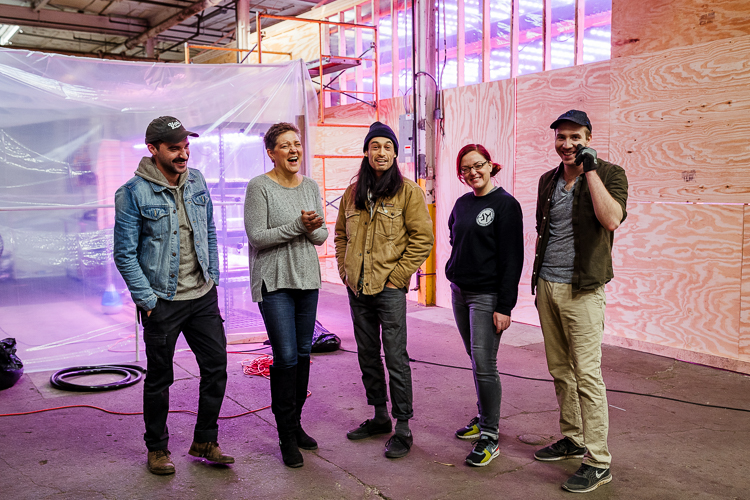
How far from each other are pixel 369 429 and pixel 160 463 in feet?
3.89

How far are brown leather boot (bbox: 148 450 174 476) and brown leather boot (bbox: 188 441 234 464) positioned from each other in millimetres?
151

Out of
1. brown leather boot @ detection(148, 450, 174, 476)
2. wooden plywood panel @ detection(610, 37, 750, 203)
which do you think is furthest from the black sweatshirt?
wooden plywood panel @ detection(610, 37, 750, 203)

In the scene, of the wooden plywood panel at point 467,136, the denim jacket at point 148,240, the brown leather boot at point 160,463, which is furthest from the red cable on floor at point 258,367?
the wooden plywood panel at point 467,136

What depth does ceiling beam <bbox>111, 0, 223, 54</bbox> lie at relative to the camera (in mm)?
10664

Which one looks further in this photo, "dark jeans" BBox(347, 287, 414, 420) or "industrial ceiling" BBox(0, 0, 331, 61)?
"industrial ceiling" BBox(0, 0, 331, 61)

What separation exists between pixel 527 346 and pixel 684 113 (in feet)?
8.15

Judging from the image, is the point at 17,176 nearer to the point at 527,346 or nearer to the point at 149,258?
the point at 149,258

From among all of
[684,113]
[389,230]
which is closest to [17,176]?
[389,230]

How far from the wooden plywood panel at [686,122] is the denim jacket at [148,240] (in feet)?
13.7

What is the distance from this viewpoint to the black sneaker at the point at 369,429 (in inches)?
145

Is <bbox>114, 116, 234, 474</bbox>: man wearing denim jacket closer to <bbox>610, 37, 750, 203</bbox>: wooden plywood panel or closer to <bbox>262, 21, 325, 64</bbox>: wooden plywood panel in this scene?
<bbox>610, 37, 750, 203</bbox>: wooden plywood panel

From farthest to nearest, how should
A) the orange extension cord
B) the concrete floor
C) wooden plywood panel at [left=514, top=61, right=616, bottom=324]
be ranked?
wooden plywood panel at [left=514, top=61, right=616, bottom=324] → the orange extension cord → the concrete floor

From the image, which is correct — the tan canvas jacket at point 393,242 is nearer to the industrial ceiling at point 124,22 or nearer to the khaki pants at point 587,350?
the khaki pants at point 587,350

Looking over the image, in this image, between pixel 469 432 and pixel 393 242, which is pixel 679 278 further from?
pixel 393 242
